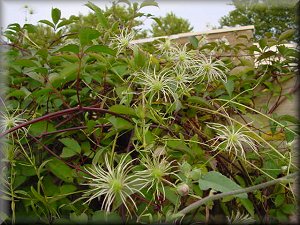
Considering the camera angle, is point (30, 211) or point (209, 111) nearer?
point (30, 211)

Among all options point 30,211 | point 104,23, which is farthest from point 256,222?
A: point 104,23

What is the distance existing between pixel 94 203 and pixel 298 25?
2.06 ft

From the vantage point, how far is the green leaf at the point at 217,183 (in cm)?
52

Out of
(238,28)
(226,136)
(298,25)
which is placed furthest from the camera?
(238,28)

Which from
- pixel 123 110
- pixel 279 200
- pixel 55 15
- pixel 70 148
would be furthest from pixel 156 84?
pixel 55 15

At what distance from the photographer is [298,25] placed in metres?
1.01

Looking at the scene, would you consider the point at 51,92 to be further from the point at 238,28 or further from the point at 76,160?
the point at 238,28

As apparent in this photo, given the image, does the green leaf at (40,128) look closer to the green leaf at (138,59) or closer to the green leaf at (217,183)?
the green leaf at (138,59)

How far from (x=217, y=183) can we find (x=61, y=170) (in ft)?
0.97

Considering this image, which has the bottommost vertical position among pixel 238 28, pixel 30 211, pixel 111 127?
pixel 30 211

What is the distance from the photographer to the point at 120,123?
0.70 metres

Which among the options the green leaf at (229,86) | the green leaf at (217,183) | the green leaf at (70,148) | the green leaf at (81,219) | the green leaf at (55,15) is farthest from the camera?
the green leaf at (55,15)

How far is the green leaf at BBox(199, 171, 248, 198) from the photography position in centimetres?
52

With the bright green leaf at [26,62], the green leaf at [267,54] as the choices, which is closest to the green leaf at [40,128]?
the bright green leaf at [26,62]
